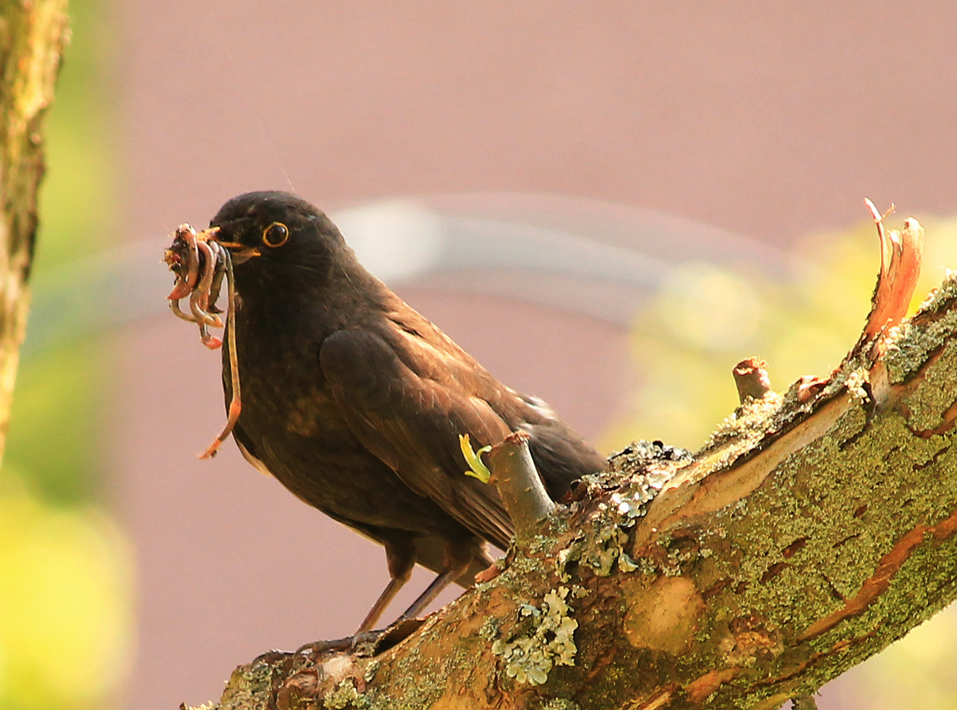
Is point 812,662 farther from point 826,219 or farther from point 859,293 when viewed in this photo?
point 826,219

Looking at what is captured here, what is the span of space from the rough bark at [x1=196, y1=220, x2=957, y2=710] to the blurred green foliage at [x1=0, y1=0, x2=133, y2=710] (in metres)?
3.27

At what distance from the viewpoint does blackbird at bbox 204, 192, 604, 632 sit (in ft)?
10.6

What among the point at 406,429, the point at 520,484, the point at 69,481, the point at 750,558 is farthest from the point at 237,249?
the point at 69,481

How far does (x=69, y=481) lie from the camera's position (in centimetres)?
1166

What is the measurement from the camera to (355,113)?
35.6ft

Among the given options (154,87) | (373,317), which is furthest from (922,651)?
(154,87)

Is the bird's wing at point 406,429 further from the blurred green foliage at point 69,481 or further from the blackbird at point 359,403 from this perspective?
the blurred green foliage at point 69,481

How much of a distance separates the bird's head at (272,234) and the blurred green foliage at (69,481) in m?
1.68

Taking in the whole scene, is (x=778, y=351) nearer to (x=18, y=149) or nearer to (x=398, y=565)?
(x=398, y=565)

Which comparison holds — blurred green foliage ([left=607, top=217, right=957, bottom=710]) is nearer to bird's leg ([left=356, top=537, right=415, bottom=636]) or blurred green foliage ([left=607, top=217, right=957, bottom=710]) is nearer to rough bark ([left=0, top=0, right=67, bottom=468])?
bird's leg ([left=356, top=537, right=415, bottom=636])

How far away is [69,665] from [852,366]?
462 centimetres

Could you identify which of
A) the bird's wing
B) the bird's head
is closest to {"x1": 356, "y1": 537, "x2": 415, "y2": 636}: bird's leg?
the bird's wing

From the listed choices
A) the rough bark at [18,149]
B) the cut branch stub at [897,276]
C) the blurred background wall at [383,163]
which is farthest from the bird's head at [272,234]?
the blurred background wall at [383,163]

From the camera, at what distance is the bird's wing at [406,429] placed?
3213 mm
